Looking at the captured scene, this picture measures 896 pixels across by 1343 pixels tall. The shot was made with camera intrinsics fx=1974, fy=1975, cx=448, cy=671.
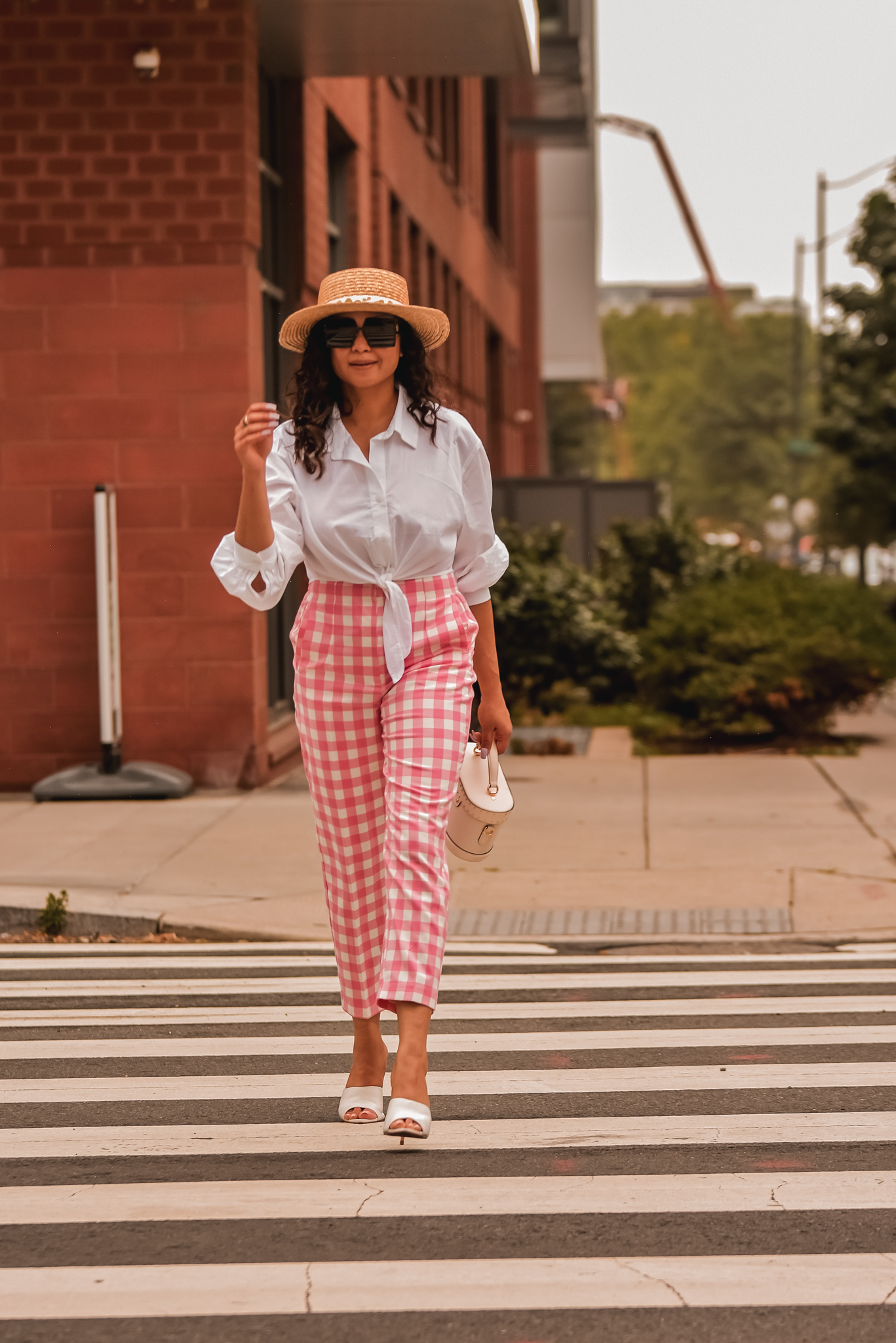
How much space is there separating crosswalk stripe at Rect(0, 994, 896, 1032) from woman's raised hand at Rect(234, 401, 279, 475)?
A: 2357 millimetres

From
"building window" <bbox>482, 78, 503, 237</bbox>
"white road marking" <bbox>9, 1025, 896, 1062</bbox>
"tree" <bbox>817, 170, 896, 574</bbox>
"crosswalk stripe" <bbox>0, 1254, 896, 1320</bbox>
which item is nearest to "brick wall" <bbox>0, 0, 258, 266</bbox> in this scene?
"white road marking" <bbox>9, 1025, 896, 1062</bbox>

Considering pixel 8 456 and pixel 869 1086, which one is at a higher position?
pixel 8 456

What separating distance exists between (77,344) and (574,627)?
6374mm

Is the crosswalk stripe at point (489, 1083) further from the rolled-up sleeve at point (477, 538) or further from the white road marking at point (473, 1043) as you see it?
the rolled-up sleeve at point (477, 538)

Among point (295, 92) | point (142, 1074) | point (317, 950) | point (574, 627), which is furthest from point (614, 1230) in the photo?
point (574, 627)

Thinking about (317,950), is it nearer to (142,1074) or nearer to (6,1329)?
(142,1074)

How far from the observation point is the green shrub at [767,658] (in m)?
14.0

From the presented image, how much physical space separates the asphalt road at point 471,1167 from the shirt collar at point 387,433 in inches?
64.0

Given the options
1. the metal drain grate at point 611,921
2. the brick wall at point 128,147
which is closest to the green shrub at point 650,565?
the brick wall at point 128,147

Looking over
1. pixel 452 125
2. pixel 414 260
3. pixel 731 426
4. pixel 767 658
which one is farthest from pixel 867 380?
pixel 731 426

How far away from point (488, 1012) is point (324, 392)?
2.44 meters

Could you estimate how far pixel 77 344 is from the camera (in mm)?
12031

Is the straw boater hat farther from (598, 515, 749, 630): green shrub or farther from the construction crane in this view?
the construction crane

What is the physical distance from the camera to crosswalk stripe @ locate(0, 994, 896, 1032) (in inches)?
242
